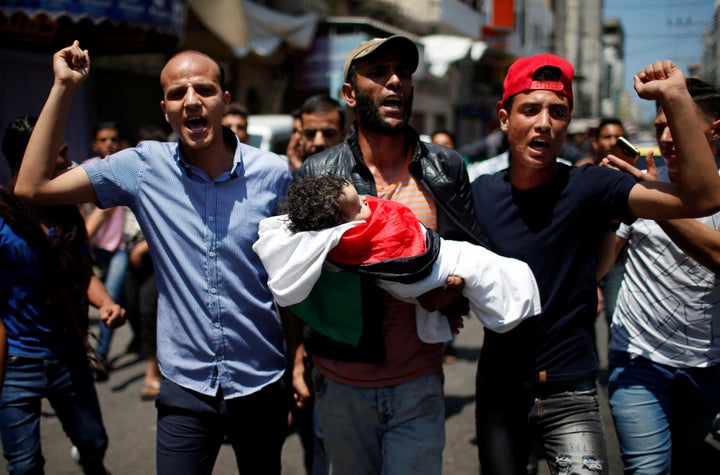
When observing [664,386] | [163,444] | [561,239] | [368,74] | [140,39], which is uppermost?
[140,39]

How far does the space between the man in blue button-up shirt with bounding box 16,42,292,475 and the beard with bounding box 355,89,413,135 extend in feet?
1.82

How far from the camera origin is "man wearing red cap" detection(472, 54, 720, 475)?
2.41 m

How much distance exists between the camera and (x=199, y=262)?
2533mm

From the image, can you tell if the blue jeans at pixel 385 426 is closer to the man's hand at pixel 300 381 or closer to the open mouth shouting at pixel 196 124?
the man's hand at pixel 300 381

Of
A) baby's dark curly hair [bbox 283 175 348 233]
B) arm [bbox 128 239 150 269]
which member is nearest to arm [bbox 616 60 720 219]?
baby's dark curly hair [bbox 283 175 348 233]

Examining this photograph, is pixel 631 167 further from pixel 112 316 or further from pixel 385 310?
pixel 112 316

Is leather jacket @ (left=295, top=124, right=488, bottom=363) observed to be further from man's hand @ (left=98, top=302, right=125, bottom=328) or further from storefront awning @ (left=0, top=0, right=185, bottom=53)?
storefront awning @ (left=0, top=0, right=185, bottom=53)

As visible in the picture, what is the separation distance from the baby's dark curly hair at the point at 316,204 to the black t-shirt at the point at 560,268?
738 millimetres

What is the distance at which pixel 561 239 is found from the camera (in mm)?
2475

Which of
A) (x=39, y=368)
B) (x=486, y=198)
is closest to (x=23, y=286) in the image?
(x=39, y=368)

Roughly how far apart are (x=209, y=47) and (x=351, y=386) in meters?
11.4

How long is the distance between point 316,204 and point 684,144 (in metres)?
1.27

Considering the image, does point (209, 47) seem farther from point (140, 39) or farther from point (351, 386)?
point (351, 386)

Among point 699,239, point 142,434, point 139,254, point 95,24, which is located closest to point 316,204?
point 699,239
